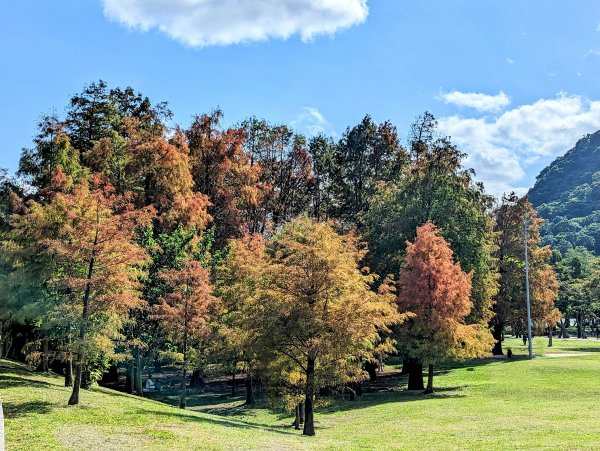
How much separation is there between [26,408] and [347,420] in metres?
15.5

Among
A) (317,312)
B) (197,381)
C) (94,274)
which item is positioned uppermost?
(94,274)

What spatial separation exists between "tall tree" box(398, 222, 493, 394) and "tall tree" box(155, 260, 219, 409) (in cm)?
1287

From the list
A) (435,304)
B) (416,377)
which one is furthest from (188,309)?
(416,377)

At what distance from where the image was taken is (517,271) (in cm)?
5694

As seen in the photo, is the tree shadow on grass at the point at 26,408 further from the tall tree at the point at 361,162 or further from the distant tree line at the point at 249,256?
the tall tree at the point at 361,162

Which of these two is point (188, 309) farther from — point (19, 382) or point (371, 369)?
point (371, 369)

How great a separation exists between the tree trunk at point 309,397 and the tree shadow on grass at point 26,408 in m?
10.1

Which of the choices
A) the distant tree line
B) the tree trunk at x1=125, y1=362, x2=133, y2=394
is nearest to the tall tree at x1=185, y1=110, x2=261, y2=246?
the distant tree line

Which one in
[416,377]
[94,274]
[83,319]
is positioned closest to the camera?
[83,319]

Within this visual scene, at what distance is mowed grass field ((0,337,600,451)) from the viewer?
16.1m

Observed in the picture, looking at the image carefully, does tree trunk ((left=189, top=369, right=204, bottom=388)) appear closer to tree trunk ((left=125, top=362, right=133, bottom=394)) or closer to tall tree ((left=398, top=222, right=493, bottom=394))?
tree trunk ((left=125, top=362, right=133, bottom=394))

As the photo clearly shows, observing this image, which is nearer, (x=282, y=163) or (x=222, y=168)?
(x=222, y=168)

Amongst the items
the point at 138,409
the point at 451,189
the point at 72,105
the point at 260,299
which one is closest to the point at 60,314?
the point at 138,409

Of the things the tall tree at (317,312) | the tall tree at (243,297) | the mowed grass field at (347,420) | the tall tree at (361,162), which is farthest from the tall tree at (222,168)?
the tall tree at (317,312)
